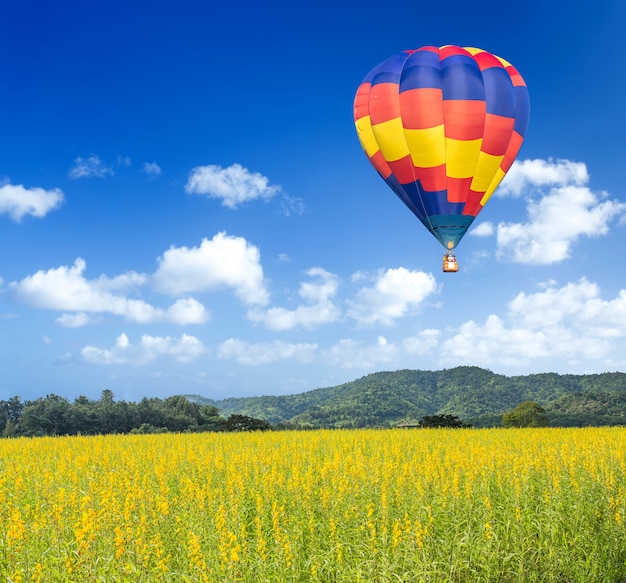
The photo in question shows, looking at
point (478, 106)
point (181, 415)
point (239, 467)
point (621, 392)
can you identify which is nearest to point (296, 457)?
point (239, 467)

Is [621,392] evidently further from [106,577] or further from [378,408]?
[106,577]

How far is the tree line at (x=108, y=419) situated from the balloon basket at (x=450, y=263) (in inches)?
754

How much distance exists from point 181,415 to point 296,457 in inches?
1111

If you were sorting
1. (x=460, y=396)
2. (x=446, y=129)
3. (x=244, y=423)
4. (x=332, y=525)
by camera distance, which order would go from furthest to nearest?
(x=460, y=396) → (x=244, y=423) → (x=446, y=129) → (x=332, y=525)

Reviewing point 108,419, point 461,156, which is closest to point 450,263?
point 461,156

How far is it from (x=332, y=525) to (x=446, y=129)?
15.3m

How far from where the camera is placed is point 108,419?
37688mm

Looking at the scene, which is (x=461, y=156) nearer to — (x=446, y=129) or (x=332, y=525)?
(x=446, y=129)

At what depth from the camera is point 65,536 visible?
26.1ft

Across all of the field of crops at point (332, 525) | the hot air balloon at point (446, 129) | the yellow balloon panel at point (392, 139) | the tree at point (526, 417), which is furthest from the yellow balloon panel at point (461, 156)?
the tree at point (526, 417)

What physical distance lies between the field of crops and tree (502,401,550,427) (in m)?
23.3

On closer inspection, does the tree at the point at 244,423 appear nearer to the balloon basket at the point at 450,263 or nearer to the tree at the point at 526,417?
the tree at the point at 526,417

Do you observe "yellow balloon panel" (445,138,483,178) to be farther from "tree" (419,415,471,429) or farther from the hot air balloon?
"tree" (419,415,471,429)

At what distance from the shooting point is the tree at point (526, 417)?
35.1 meters
